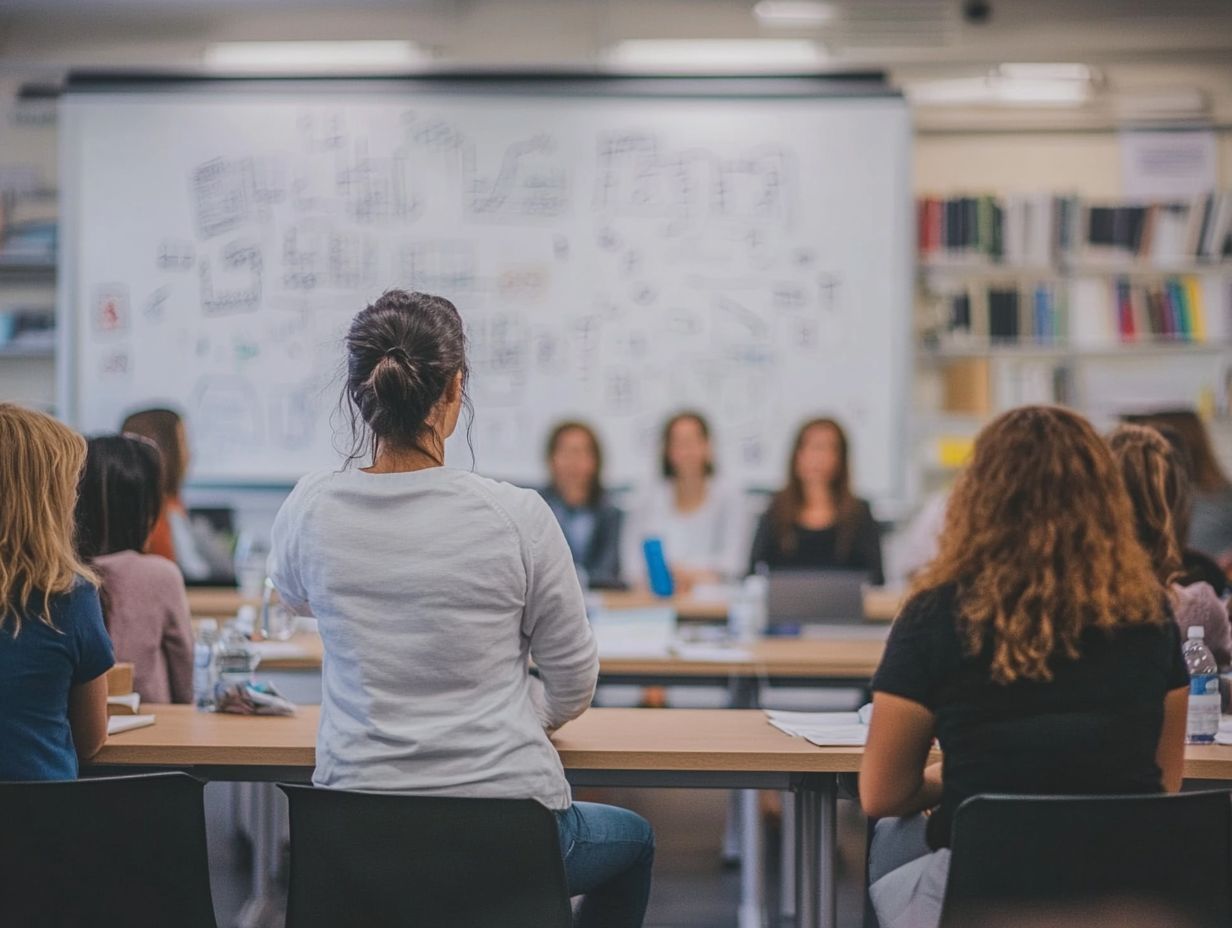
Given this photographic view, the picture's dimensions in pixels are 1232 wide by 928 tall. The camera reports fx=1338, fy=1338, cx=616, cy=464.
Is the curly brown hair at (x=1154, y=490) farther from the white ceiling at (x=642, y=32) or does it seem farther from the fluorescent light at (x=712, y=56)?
the white ceiling at (x=642, y=32)

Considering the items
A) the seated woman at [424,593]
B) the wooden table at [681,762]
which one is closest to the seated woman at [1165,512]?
the wooden table at [681,762]

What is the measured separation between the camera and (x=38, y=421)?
202cm

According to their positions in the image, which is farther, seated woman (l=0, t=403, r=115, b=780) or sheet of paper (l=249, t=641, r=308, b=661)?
sheet of paper (l=249, t=641, r=308, b=661)

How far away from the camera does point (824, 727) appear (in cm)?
231

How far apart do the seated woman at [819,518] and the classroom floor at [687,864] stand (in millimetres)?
842

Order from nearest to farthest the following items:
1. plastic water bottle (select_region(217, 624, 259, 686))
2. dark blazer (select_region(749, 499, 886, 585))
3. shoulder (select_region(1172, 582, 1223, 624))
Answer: shoulder (select_region(1172, 582, 1223, 624))
plastic water bottle (select_region(217, 624, 259, 686))
dark blazer (select_region(749, 499, 886, 585))

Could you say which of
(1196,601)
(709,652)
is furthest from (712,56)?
(1196,601)

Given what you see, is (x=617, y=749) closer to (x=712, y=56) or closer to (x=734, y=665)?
(x=734, y=665)

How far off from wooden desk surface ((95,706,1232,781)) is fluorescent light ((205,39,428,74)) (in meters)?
4.06

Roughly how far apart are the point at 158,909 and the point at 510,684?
1.80 ft

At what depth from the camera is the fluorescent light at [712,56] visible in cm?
571

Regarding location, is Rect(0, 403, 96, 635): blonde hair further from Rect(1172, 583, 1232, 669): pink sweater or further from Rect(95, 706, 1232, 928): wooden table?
Rect(1172, 583, 1232, 669): pink sweater

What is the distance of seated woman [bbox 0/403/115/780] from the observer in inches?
75.7

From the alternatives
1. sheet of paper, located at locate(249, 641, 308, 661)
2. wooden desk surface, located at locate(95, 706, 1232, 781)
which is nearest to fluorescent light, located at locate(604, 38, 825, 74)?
sheet of paper, located at locate(249, 641, 308, 661)
